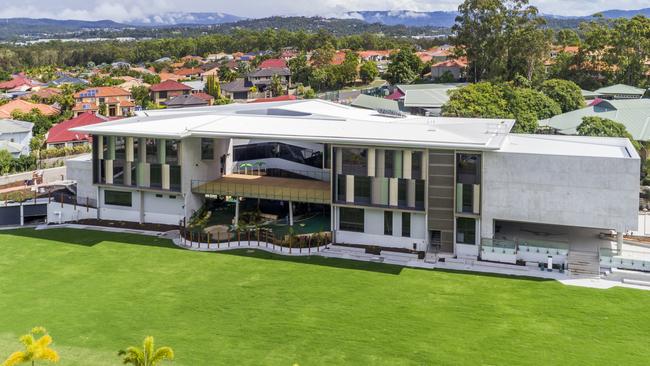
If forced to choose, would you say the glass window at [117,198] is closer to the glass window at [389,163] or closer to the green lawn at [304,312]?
the green lawn at [304,312]

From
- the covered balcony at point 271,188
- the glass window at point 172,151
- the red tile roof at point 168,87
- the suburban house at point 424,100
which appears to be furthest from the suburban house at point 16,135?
the suburban house at point 424,100

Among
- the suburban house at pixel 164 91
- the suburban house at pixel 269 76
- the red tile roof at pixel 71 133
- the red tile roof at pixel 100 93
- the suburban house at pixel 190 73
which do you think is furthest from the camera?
the suburban house at pixel 190 73

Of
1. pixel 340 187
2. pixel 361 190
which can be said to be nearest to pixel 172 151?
pixel 340 187

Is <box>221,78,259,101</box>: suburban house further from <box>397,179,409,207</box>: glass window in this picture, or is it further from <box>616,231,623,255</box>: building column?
<box>616,231,623,255</box>: building column

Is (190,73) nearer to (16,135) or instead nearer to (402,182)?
(16,135)

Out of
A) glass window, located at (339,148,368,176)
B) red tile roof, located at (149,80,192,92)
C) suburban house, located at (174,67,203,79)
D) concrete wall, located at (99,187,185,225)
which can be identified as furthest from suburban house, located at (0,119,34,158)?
suburban house, located at (174,67,203,79)

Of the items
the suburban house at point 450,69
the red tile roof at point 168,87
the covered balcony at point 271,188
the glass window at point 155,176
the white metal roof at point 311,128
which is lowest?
the covered balcony at point 271,188
